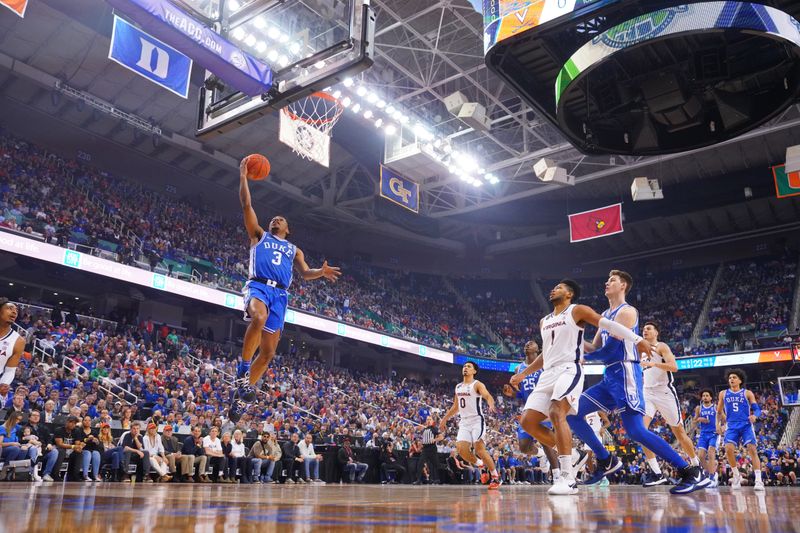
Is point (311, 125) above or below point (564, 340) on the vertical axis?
above

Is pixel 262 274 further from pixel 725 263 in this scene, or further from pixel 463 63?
pixel 725 263

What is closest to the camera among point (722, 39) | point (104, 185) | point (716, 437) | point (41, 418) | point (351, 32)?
point (351, 32)

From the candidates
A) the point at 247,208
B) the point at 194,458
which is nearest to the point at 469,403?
the point at 247,208

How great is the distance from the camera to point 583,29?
9.93m

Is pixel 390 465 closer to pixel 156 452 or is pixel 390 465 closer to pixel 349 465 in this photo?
pixel 349 465

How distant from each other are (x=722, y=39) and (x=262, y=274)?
23.7ft

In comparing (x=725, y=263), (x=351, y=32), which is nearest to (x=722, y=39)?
(x=351, y=32)

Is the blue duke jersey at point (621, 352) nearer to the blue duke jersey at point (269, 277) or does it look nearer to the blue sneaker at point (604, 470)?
the blue sneaker at point (604, 470)

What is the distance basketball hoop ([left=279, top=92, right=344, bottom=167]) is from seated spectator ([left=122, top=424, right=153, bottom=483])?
8.37 metres

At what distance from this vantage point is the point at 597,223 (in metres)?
22.9

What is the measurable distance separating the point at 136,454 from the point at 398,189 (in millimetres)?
14205

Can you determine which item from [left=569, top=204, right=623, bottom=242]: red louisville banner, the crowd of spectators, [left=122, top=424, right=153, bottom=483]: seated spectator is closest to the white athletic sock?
[left=122, top=424, right=153, bottom=483]: seated spectator

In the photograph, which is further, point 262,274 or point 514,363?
point 514,363

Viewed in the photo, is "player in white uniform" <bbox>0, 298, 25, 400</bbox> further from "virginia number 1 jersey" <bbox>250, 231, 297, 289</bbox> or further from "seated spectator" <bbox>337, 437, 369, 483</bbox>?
"seated spectator" <bbox>337, 437, 369, 483</bbox>
